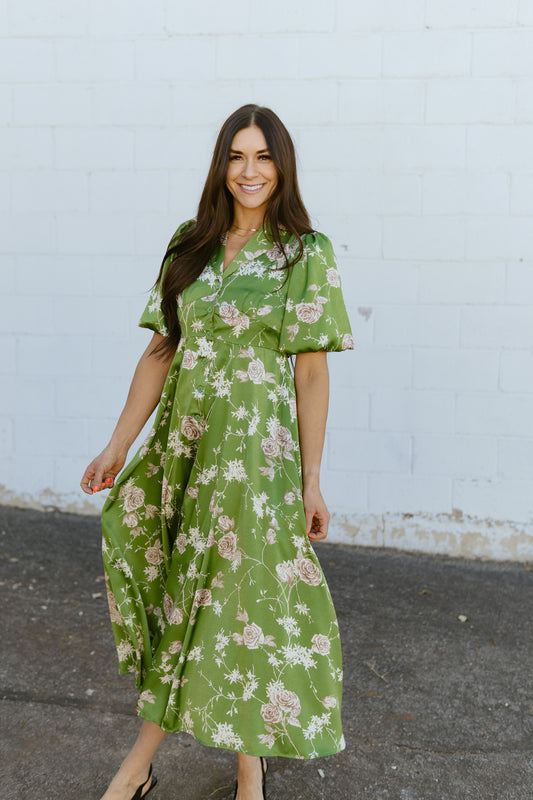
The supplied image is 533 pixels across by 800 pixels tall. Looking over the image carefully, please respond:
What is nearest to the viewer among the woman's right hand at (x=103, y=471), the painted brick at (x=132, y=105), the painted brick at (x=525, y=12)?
the woman's right hand at (x=103, y=471)

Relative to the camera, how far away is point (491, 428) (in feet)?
13.6

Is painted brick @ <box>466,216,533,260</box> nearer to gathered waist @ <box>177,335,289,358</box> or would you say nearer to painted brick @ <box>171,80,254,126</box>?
painted brick @ <box>171,80,254,126</box>

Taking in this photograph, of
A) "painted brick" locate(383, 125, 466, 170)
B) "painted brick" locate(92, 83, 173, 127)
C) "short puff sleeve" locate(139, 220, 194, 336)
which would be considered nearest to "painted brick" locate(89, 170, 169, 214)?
"painted brick" locate(92, 83, 173, 127)

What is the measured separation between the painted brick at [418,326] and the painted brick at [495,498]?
718mm

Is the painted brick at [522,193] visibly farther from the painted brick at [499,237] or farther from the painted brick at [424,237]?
the painted brick at [424,237]

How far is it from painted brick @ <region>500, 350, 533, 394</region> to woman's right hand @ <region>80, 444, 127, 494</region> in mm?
2380

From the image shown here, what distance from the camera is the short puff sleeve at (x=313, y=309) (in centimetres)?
214

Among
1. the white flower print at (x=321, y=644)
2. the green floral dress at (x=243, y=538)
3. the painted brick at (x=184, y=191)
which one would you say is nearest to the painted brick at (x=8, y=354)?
the painted brick at (x=184, y=191)

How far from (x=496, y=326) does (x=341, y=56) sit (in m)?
1.49

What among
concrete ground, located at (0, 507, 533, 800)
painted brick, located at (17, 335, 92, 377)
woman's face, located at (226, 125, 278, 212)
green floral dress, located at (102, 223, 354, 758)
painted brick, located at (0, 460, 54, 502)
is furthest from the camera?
painted brick, located at (0, 460, 54, 502)

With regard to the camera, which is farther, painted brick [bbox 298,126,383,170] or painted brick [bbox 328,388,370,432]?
painted brick [bbox 328,388,370,432]

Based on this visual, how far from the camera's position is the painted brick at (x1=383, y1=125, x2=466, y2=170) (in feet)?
13.2

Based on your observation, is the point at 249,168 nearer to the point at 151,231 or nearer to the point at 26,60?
the point at 151,231

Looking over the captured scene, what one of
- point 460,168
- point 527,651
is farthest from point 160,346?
point 460,168
